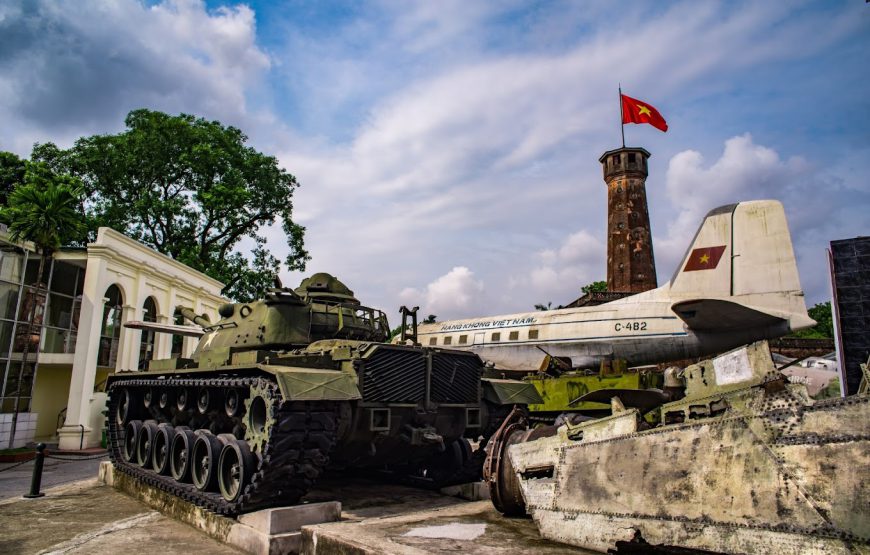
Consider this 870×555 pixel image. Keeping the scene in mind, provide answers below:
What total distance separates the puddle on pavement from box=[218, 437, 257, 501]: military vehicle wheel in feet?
7.10

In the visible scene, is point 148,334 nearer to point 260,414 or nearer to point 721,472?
point 260,414

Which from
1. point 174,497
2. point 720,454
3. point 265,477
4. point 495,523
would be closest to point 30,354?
point 174,497

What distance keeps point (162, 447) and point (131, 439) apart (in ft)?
6.50

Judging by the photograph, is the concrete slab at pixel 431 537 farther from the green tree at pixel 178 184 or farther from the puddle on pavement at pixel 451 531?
the green tree at pixel 178 184

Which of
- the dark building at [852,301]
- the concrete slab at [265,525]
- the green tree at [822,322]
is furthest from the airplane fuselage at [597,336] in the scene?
the green tree at [822,322]

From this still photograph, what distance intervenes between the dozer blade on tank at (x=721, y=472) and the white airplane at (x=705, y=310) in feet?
32.8

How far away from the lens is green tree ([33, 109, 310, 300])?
2712cm

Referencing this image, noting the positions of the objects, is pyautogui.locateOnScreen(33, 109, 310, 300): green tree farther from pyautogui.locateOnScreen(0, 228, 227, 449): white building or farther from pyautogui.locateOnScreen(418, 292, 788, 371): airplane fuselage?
pyautogui.locateOnScreen(418, 292, 788, 371): airplane fuselage

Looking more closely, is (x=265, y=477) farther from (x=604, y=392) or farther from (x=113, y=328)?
(x=113, y=328)

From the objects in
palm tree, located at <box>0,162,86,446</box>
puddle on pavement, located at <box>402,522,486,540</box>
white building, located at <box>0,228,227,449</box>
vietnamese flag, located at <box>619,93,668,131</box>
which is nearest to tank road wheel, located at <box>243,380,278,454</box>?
puddle on pavement, located at <box>402,522,486,540</box>

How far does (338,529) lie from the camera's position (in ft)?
19.6

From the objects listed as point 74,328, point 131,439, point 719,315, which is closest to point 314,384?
point 131,439

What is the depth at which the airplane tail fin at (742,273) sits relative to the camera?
14.9m

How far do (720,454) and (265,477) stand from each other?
4.52 meters
